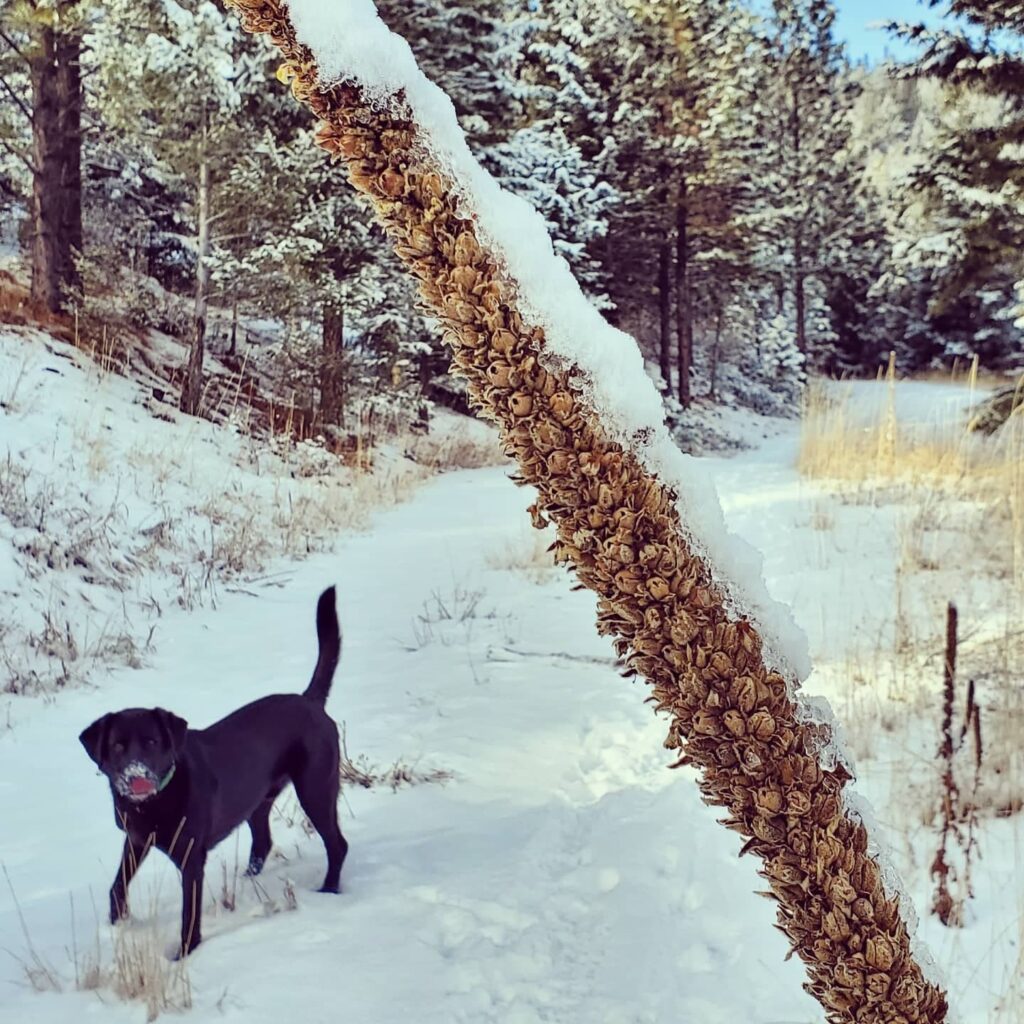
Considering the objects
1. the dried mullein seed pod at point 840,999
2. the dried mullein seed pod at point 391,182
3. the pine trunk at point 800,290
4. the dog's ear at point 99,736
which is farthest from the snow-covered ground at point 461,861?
the pine trunk at point 800,290

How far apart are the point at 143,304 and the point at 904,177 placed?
9.11m

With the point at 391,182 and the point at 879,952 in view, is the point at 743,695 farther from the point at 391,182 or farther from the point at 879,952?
the point at 391,182

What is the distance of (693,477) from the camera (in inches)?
36.8

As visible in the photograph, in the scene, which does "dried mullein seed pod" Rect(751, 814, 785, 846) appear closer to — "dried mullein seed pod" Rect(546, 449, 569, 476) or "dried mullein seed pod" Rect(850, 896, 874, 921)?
"dried mullein seed pod" Rect(850, 896, 874, 921)

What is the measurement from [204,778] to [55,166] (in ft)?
30.7

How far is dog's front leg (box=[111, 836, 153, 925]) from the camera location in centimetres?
225

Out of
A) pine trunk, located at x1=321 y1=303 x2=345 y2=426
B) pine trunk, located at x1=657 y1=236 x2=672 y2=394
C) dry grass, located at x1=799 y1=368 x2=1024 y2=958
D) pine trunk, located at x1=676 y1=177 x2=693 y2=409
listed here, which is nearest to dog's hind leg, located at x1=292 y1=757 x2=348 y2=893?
dry grass, located at x1=799 y1=368 x2=1024 y2=958

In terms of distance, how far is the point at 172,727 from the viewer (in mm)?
2271

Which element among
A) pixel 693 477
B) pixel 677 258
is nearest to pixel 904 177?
pixel 693 477

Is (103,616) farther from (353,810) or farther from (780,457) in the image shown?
(780,457)

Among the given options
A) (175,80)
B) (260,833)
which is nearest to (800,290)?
(175,80)

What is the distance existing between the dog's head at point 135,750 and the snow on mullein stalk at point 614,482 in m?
1.69

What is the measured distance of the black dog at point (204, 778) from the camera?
2.20 meters

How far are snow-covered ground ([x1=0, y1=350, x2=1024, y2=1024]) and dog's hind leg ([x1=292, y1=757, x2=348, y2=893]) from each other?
0.07 metres
